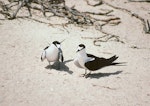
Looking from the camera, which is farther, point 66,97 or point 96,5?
point 96,5

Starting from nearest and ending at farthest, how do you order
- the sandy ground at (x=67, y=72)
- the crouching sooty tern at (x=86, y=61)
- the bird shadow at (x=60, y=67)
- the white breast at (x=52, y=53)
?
the sandy ground at (x=67, y=72) → the crouching sooty tern at (x=86, y=61) → the white breast at (x=52, y=53) → the bird shadow at (x=60, y=67)

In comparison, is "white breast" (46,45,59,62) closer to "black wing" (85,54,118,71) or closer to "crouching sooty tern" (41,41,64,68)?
"crouching sooty tern" (41,41,64,68)

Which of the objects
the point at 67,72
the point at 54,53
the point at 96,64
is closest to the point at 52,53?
the point at 54,53

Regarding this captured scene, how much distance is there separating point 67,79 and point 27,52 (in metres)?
1.56

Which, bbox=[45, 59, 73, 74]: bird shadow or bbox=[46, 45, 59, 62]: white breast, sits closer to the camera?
bbox=[46, 45, 59, 62]: white breast

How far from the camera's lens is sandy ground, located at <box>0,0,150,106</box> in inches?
236

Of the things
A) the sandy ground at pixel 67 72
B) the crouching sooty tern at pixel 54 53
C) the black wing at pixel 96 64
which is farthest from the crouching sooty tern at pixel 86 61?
the crouching sooty tern at pixel 54 53

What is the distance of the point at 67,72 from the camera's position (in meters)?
7.09

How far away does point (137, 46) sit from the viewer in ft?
29.3

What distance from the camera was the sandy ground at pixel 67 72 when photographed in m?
6.00

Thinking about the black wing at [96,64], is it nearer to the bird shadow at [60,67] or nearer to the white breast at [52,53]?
the bird shadow at [60,67]

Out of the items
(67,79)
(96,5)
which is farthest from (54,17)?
(67,79)

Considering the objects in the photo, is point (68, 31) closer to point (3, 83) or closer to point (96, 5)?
point (96, 5)

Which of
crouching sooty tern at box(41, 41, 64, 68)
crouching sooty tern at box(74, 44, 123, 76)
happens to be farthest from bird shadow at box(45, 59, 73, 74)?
crouching sooty tern at box(74, 44, 123, 76)
